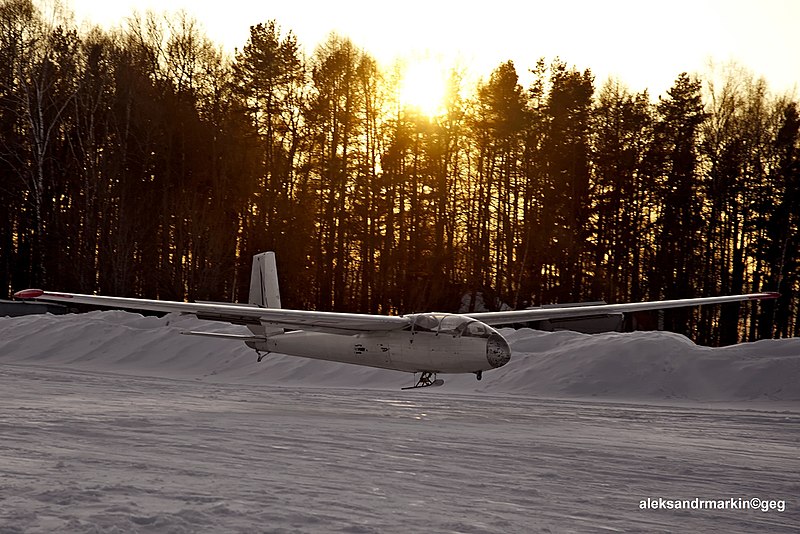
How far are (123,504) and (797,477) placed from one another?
6965 millimetres

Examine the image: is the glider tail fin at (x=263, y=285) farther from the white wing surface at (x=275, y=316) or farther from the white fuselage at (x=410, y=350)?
the white wing surface at (x=275, y=316)

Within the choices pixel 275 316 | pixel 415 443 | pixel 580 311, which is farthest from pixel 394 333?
pixel 415 443

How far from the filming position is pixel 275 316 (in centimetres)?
1728

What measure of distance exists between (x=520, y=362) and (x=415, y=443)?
10.6 m

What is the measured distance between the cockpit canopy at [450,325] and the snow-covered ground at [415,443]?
1.39 metres

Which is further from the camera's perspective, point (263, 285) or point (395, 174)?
point (395, 174)

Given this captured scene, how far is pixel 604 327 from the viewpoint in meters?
28.2

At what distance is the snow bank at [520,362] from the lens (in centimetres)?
1823

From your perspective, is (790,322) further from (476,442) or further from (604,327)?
(476,442)

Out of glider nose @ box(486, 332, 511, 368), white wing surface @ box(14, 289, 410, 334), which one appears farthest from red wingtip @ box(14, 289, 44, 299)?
glider nose @ box(486, 332, 511, 368)

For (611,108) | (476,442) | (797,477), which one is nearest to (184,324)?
(476,442)

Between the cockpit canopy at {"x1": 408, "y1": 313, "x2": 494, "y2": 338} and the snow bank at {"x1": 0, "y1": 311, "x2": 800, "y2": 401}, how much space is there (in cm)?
254

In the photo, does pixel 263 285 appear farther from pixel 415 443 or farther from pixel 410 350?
pixel 415 443

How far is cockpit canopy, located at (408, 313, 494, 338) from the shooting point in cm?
1711
